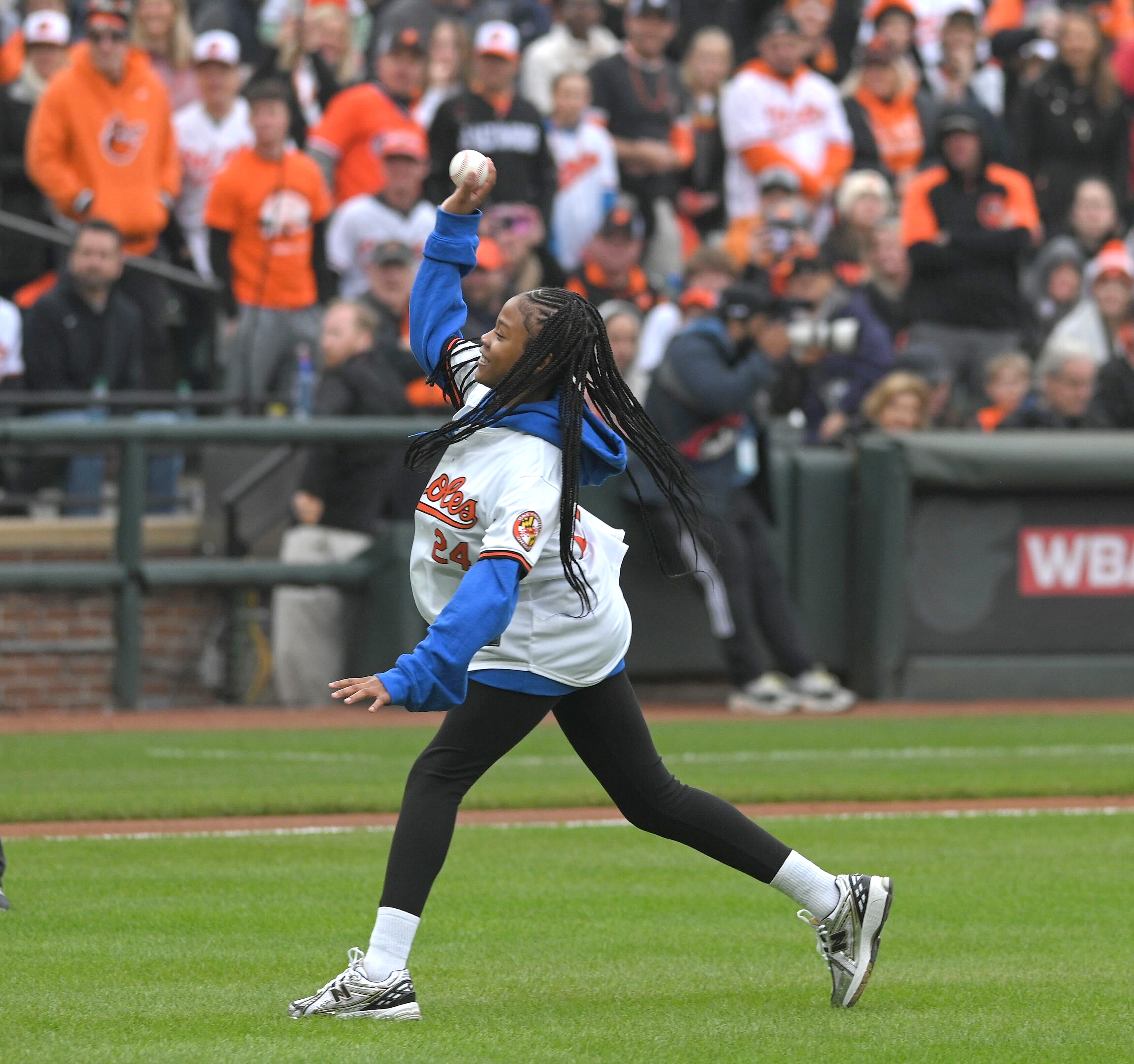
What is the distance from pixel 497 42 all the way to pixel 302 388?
2.95m

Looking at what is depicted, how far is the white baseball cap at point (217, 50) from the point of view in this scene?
44.2ft

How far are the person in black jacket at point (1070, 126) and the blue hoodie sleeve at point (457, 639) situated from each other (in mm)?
12966

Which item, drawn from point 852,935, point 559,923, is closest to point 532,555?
point 852,935

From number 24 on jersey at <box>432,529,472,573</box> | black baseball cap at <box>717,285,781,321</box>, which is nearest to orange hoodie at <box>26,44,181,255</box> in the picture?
black baseball cap at <box>717,285,781,321</box>

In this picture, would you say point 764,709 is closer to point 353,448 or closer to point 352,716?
point 352,716

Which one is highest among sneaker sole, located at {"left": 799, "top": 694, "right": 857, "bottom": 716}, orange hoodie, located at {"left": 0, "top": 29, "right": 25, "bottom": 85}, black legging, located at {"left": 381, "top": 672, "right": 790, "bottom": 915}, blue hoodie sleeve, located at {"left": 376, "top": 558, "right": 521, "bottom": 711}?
orange hoodie, located at {"left": 0, "top": 29, "right": 25, "bottom": 85}

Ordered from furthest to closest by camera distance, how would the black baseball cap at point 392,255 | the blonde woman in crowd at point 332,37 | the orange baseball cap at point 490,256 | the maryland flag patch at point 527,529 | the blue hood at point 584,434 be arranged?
the blonde woman in crowd at point 332,37, the orange baseball cap at point 490,256, the black baseball cap at point 392,255, the blue hood at point 584,434, the maryland flag patch at point 527,529

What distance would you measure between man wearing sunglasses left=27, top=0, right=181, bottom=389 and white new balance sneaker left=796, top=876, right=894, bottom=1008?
8.61 meters

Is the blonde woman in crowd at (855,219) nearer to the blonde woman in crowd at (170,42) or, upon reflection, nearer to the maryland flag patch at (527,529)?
the blonde woman in crowd at (170,42)

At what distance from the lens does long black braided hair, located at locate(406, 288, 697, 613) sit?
185 inches

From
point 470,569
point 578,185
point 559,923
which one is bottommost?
point 559,923

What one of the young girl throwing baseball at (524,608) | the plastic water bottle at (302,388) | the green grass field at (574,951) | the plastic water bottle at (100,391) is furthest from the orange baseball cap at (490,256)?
the young girl throwing baseball at (524,608)

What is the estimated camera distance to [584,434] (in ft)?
16.0

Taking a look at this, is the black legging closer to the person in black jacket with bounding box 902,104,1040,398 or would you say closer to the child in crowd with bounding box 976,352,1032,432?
the child in crowd with bounding box 976,352,1032,432
